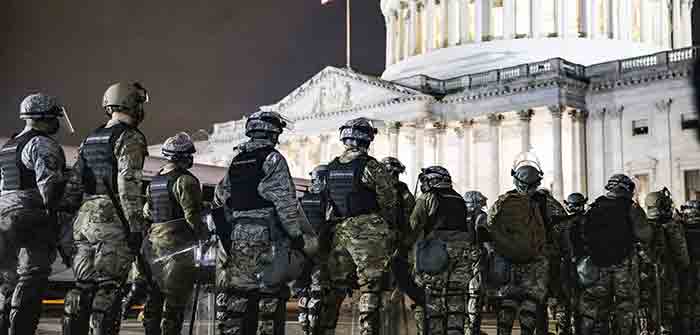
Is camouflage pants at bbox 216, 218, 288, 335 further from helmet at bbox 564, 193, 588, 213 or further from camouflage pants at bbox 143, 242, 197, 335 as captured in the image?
helmet at bbox 564, 193, 588, 213

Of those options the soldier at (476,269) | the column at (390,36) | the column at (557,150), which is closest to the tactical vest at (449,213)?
the soldier at (476,269)

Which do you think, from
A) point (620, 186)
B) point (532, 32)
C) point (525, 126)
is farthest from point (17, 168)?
point (532, 32)

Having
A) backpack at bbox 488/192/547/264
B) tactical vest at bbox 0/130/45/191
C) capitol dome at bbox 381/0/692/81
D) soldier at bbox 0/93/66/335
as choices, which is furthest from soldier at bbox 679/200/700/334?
capitol dome at bbox 381/0/692/81

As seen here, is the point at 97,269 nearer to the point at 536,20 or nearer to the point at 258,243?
the point at 258,243

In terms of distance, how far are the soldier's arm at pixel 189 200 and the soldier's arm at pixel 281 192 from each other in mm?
1722

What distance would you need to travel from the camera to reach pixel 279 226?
27.7ft

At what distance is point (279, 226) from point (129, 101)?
192 centimetres

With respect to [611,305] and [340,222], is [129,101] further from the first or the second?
[611,305]

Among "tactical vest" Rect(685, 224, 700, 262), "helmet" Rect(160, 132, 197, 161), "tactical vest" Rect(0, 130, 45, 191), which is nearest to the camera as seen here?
"tactical vest" Rect(0, 130, 45, 191)

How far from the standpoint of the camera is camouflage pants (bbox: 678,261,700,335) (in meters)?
14.8

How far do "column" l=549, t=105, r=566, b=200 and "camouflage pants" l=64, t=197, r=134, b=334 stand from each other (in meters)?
38.8

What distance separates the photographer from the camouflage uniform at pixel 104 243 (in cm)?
812

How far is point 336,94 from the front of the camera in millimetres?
53656

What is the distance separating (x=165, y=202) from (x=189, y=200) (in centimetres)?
29
